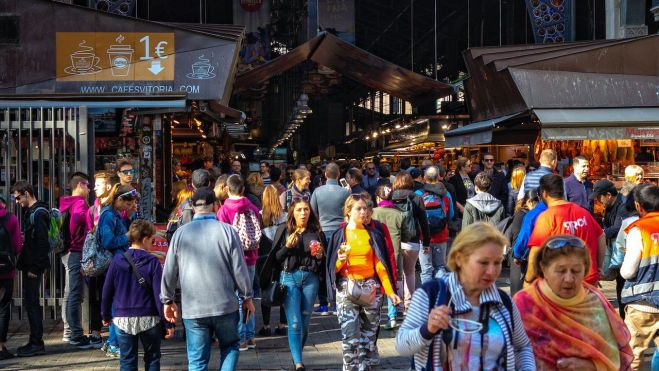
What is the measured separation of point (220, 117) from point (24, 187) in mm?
7460

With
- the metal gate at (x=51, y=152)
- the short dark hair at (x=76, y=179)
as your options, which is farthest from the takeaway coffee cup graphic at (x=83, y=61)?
the short dark hair at (x=76, y=179)

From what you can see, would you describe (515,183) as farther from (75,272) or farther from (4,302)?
(4,302)

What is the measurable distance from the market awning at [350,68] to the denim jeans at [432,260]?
641 cm

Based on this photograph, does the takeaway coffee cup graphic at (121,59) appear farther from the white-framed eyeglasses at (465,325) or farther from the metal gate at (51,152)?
the white-framed eyeglasses at (465,325)

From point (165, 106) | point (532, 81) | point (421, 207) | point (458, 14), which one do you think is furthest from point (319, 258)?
point (458, 14)

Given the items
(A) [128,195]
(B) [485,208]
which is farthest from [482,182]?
(A) [128,195]

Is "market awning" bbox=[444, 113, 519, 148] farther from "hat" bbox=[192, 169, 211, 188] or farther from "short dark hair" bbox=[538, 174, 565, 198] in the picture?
"short dark hair" bbox=[538, 174, 565, 198]

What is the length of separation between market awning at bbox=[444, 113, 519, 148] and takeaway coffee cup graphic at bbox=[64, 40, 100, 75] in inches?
307

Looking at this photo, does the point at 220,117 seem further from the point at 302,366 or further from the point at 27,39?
the point at 302,366

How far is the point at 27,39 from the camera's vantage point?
45.8ft

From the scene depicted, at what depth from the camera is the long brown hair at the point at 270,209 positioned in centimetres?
1002

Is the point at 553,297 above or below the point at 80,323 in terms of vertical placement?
above

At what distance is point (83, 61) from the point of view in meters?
14.0

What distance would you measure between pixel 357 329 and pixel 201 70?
747 cm
